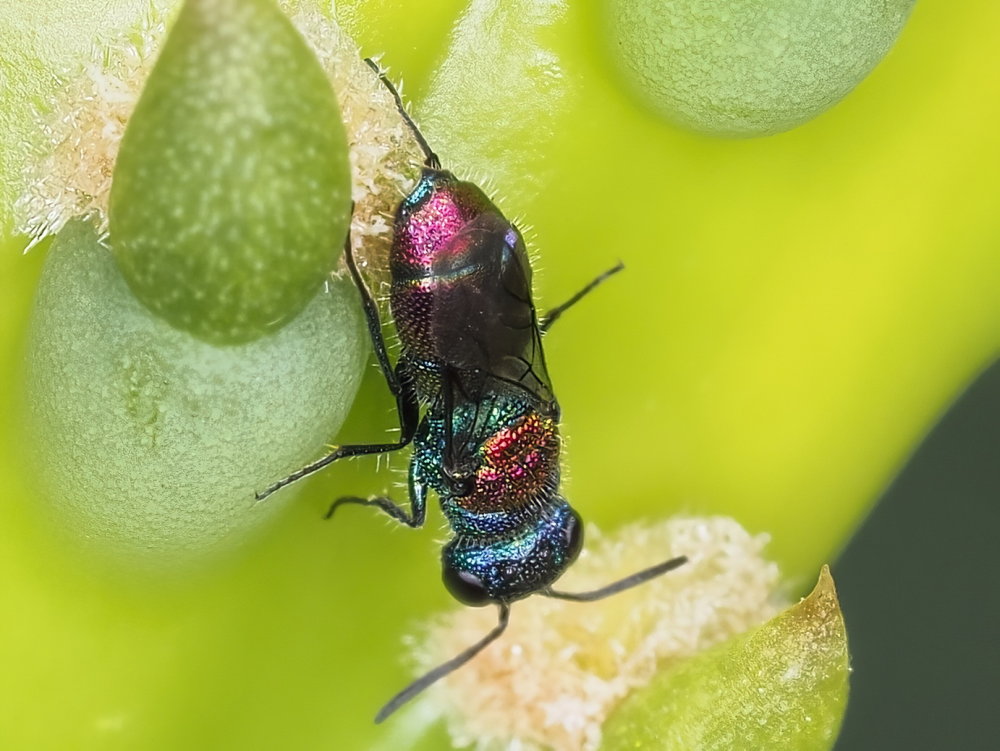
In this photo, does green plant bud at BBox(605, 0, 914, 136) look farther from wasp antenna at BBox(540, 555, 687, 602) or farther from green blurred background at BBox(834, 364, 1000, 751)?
green blurred background at BBox(834, 364, 1000, 751)

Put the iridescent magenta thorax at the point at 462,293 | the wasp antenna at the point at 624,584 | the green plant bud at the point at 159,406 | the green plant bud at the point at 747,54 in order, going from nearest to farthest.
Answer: the green plant bud at the point at 159,406 → the green plant bud at the point at 747,54 → the iridescent magenta thorax at the point at 462,293 → the wasp antenna at the point at 624,584

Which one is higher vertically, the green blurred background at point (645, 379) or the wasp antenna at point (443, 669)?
the green blurred background at point (645, 379)

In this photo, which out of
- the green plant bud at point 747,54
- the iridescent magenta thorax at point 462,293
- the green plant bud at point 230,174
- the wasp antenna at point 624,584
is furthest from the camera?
the wasp antenna at point 624,584

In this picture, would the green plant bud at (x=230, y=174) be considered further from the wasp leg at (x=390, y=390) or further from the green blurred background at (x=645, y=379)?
the green blurred background at (x=645, y=379)

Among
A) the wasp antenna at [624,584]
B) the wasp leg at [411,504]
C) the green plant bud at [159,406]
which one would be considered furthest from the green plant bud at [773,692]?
the green plant bud at [159,406]

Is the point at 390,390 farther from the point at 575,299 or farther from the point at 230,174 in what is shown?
the point at 230,174

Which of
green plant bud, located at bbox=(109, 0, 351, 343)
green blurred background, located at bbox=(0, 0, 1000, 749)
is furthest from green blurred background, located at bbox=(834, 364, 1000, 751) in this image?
green plant bud, located at bbox=(109, 0, 351, 343)

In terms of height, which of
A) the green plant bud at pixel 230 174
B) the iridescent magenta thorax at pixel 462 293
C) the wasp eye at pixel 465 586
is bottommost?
the wasp eye at pixel 465 586
